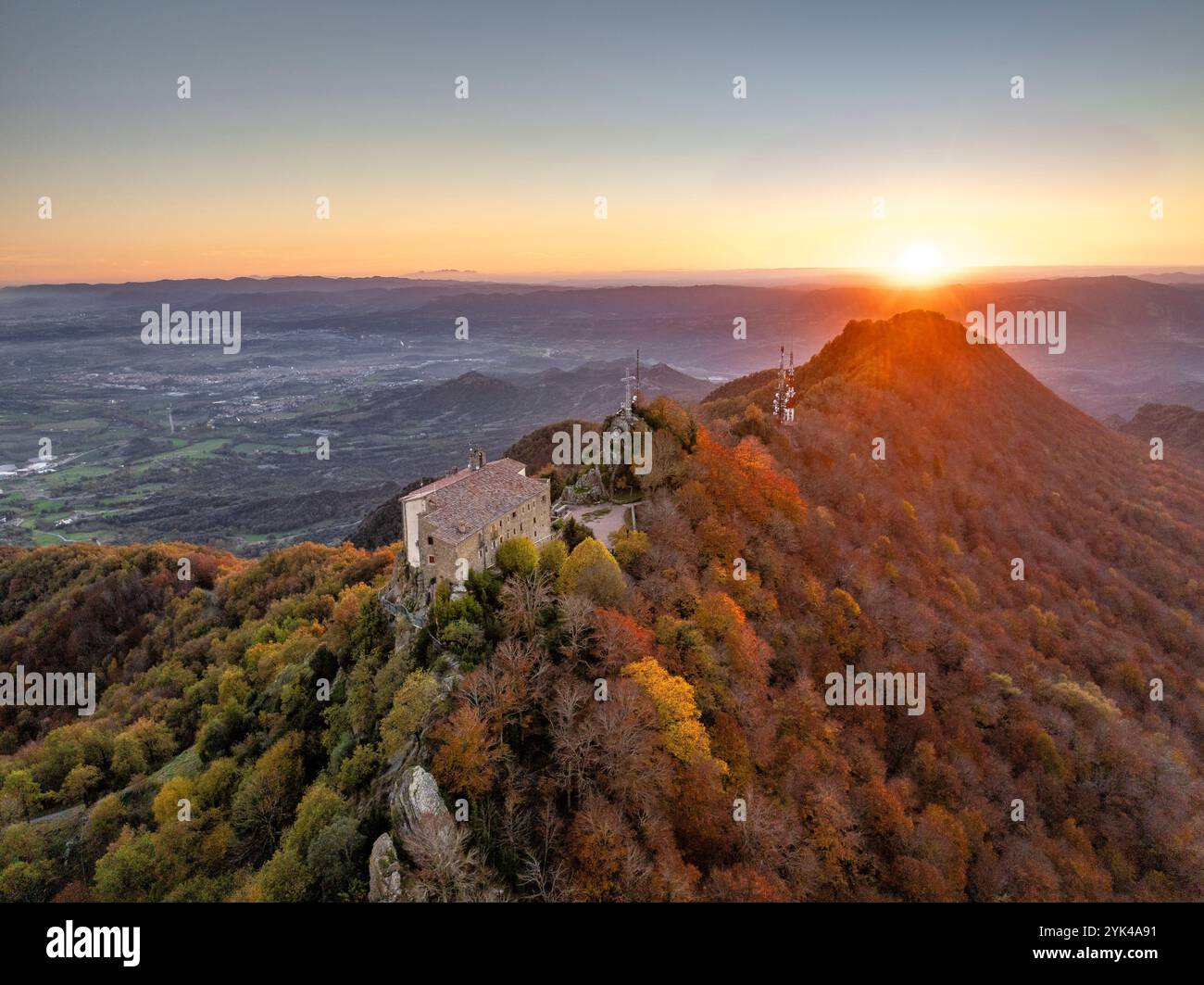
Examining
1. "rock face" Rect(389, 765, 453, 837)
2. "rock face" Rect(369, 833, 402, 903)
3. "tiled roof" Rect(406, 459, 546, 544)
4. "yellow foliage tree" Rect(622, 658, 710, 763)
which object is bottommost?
"rock face" Rect(369, 833, 402, 903)

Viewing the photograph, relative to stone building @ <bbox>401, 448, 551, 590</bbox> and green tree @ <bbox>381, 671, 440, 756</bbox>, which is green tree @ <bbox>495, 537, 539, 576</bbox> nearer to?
stone building @ <bbox>401, 448, 551, 590</bbox>

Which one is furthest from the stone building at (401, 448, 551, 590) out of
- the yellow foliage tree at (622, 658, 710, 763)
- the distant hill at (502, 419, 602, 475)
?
the distant hill at (502, 419, 602, 475)

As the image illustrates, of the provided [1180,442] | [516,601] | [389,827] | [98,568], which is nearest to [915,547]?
[516,601]

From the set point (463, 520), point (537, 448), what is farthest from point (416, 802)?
point (537, 448)

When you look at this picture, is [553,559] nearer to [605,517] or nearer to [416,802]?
[605,517]

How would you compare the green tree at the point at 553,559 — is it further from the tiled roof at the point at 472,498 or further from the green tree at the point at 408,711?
the green tree at the point at 408,711

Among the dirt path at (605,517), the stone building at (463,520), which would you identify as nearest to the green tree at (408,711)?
the stone building at (463,520)
